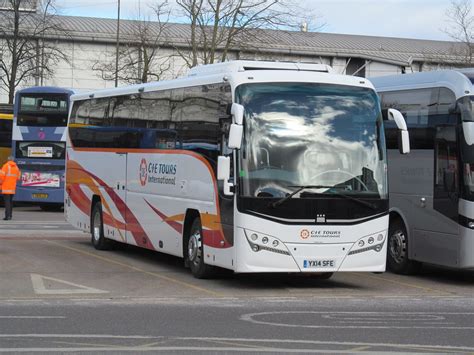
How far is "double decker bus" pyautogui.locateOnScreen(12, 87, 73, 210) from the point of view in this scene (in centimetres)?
3488

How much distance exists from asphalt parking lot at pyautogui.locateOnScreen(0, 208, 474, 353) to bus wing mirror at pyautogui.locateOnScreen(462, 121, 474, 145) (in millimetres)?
2342

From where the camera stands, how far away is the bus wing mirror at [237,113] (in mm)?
13570

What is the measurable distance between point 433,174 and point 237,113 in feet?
13.7

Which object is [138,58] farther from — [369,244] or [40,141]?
[369,244]

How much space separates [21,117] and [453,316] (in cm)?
2571

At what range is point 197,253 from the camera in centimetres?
1554

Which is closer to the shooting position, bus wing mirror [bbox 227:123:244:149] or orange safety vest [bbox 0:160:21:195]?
bus wing mirror [bbox 227:123:244:149]

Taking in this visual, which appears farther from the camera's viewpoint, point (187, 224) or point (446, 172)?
point (187, 224)

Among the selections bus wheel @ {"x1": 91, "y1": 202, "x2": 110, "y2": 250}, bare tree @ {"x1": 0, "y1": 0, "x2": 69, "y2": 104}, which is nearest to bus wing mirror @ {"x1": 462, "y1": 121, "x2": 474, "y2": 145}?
bus wheel @ {"x1": 91, "y1": 202, "x2": 110, "y2": 250}

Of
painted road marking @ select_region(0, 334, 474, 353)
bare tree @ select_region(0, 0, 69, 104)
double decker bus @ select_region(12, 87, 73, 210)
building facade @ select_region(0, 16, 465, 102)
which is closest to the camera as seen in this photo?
painted road marking @ select_region(0, 334, 474, 353)

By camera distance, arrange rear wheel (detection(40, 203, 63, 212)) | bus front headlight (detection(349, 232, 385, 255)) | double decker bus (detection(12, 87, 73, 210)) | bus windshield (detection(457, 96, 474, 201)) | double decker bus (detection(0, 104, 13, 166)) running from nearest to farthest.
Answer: bus front headlight (detection(349, 232, 385, 255)) < bus windshield (detection(457, 96, 474, 201)) < double decker bus (detection(12, 87, 73, 210)) < rear wheel (detection(40, 203, 63, 212)) < double decker bus (detection(0, 104, 13, 166))

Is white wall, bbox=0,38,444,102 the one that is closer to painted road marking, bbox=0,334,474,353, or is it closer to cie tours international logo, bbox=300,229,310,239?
cie tours international logo, bbox=300,229,310,239

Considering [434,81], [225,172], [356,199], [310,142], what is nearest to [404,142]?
[356,199]

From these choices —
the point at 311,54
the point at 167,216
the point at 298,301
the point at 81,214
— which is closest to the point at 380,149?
the point at 298,301
